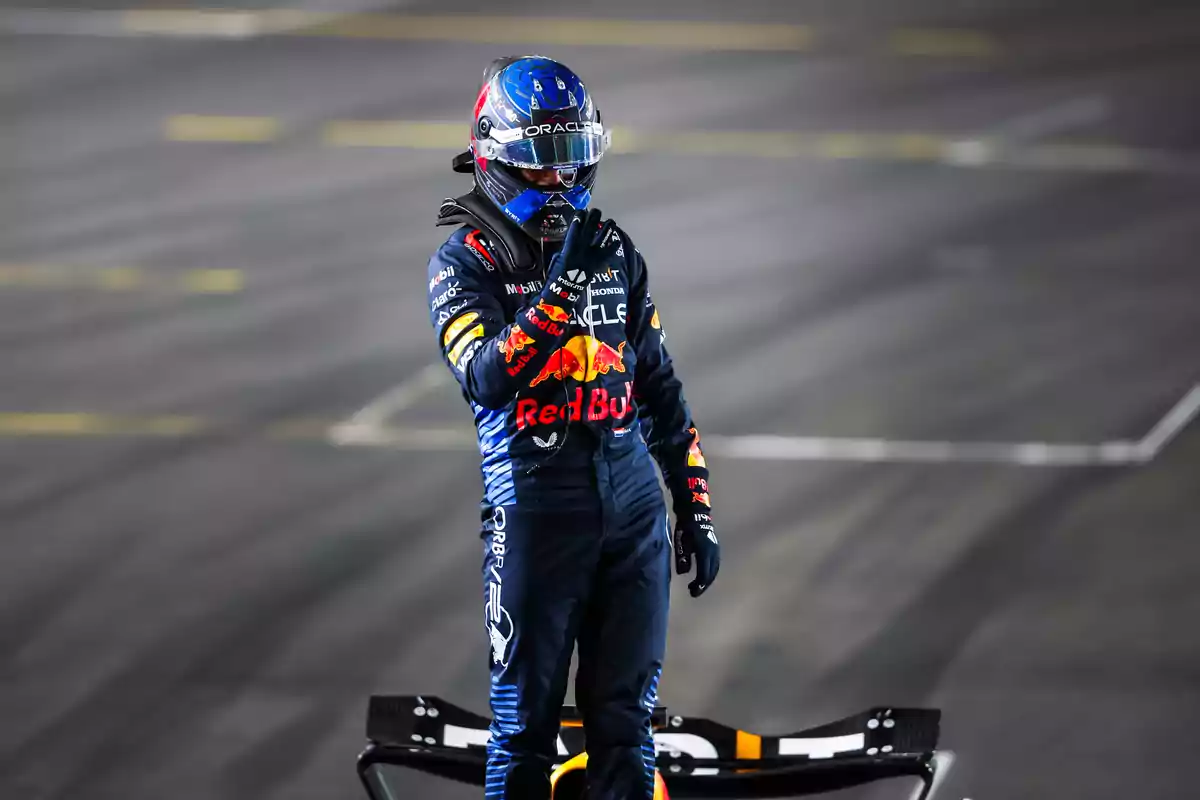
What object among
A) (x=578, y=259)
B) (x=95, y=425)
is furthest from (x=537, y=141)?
(x=95, y=425)

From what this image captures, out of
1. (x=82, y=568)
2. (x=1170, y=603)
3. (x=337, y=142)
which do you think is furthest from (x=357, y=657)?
(x=337, y=142)

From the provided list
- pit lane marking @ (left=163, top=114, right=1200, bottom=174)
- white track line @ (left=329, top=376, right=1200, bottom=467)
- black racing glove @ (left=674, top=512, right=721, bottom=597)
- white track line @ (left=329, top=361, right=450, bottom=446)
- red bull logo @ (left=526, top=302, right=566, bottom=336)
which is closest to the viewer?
red bull logo @ (left=526, top=302, right=566, bottom=336)

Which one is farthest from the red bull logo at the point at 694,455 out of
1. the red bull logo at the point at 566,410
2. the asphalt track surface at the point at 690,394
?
the asphalt track surface at the point at 690,394

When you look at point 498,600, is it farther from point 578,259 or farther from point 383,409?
point 383,409

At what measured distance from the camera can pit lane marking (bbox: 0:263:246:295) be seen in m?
8.82

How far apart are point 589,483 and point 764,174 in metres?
6.23

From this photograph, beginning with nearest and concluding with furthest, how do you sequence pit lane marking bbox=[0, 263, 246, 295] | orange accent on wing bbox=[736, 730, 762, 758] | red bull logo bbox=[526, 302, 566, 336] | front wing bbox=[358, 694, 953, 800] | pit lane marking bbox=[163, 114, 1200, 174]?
red bull logo bbox=[526, 302, 566, 336], front wing bbox=[358, 694, 953, 800], orange accent on wing bbox=[736, 730, 762, 758], pit lane marking bbox=[0, 263, 246, 295], pit lane marking bbox=[163, 114, 1200, 174]

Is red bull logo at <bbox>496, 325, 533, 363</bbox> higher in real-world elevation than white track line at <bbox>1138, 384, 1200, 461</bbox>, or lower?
lower

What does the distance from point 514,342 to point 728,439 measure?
4361 millimetres

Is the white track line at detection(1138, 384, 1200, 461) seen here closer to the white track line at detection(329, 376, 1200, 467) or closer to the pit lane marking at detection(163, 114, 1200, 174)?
the white track line at detection(329, 376, 1200, 467)

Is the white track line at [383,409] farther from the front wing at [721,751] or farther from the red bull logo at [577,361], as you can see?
the red bull logo at [577,361]

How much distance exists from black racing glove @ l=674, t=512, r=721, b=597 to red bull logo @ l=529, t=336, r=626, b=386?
1.78 feet

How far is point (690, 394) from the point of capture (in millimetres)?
7891

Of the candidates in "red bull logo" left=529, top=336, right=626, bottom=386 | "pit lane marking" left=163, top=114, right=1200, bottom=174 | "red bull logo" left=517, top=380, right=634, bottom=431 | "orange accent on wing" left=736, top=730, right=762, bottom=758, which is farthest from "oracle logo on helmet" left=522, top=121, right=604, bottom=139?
"pit lane marking" left=163, top=114, right=1200, bottom=174
